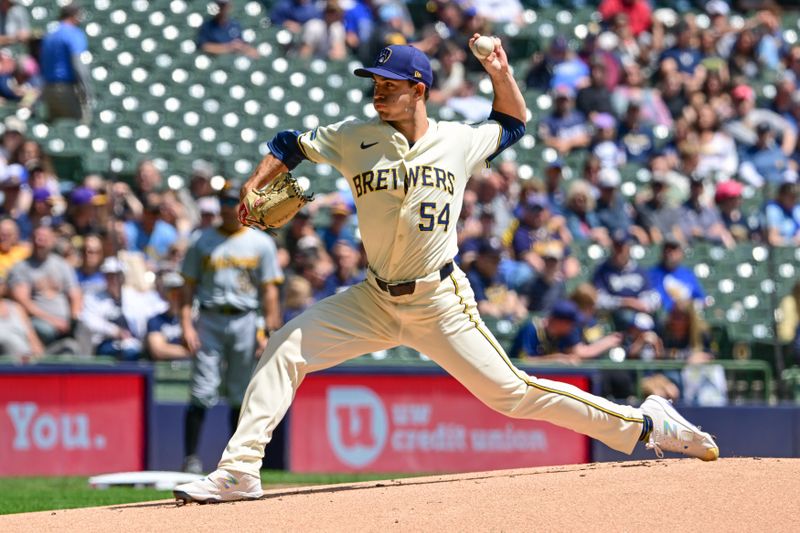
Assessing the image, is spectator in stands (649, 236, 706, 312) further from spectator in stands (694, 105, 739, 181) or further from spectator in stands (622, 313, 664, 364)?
spectator in stands (694, 105, 739, 181)

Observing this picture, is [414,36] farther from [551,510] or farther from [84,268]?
[551,510]

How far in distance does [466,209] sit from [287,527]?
7.92 meters

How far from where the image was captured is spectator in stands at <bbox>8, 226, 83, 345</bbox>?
11.2m

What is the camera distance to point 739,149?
16.4 m

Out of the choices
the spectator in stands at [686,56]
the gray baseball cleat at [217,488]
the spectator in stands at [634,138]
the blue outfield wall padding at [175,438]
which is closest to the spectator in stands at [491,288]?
the blue outfield wall padding at [175,438]

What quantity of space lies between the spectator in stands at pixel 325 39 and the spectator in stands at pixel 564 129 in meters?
2.53

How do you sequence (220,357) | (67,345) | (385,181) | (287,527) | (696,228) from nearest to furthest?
1. (287,527)
2. (385,181)
3. (220,357)
4. (67,345)
5. (696,228)

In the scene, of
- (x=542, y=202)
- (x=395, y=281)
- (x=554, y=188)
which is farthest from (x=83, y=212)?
(x=395, y=281)

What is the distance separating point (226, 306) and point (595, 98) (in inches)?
293

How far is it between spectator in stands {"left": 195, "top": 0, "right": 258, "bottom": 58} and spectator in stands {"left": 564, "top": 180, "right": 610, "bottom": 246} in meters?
4.06

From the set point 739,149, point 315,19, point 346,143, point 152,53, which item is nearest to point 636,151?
point 739,149

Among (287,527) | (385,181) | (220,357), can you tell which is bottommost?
(287,527)

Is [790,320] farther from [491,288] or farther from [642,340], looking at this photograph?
[491,288]

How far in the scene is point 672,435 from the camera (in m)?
6.89
